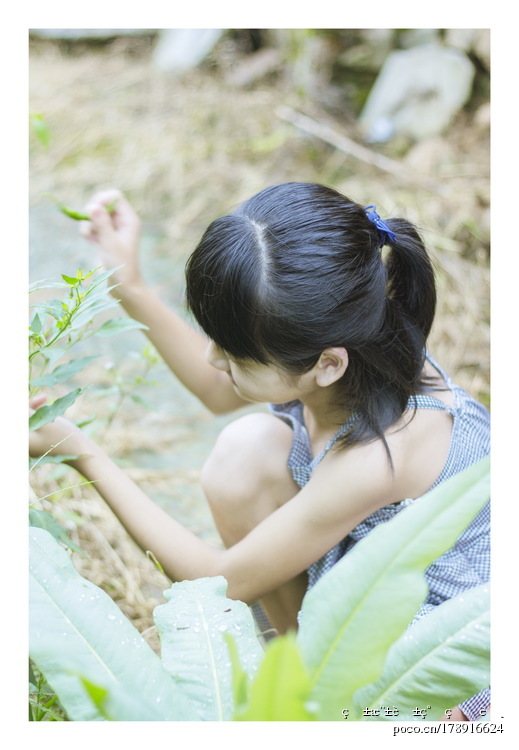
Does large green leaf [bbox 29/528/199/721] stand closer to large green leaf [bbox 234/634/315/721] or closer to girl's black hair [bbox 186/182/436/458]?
large green leaf [bbox 234/634/315/721]

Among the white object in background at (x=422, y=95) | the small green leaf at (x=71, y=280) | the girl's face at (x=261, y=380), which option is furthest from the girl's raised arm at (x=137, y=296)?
the white object in background at (x=422, y=95)

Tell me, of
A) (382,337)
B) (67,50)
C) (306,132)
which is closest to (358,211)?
(382,337)

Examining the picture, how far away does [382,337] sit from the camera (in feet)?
3.29

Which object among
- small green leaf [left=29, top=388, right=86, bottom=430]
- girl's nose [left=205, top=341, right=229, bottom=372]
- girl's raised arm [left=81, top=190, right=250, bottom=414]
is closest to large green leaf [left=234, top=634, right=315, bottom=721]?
small green leaf [left=29, top=388, right=86, bottom=430]

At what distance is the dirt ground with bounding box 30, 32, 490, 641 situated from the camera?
1.72 metres

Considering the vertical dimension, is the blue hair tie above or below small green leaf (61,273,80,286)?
above

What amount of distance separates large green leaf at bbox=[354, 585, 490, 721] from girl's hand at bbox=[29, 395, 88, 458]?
0.52 meters

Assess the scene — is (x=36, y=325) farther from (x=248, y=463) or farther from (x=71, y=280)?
(x=248, y=463)

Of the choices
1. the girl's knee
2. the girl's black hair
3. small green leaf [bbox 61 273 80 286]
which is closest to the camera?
small green leaf [bbox 61 273 80 286]

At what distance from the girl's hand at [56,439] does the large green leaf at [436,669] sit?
1.71 ft

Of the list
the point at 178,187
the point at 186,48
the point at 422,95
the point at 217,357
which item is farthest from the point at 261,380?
the point at 186,48

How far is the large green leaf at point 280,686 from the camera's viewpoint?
471mm

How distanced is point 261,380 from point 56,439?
0.30 m

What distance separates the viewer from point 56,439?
39.0 inches
